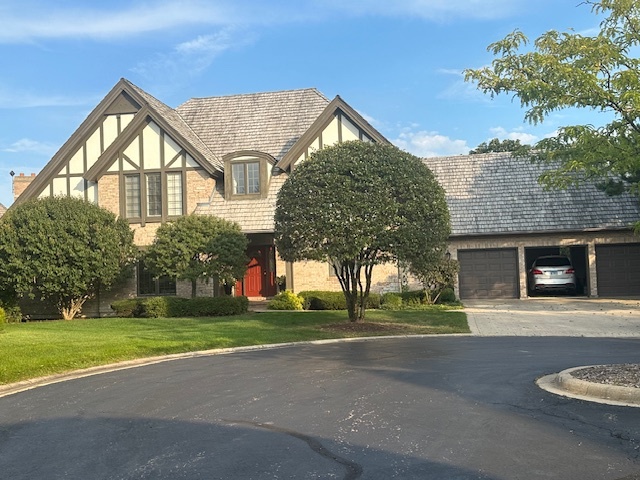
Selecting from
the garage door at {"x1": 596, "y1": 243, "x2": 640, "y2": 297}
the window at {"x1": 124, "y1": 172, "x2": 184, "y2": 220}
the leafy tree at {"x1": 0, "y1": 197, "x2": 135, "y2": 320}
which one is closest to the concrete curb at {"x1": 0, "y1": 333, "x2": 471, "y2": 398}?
the leafy tree at {"x1": 0, "y1": 197, "x2": 135, "y2": 320}

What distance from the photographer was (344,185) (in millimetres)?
17156

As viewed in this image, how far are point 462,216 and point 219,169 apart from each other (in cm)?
1024

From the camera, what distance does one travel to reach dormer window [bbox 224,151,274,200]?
26.9 m

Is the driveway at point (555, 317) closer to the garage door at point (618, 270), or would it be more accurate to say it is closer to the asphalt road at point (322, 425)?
the garage door at point (618, 270)

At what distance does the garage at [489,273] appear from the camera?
27.2 m

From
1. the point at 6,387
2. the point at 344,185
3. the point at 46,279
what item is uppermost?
the point at 344,185

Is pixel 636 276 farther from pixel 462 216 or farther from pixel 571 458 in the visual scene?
pixel 571 458

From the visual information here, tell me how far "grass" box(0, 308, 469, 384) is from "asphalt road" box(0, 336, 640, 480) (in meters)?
1.74

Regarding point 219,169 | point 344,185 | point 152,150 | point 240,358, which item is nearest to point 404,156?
point 344,185

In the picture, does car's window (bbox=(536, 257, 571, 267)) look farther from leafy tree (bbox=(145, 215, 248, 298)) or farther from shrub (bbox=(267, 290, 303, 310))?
leafy tree (bbox=(145, 215, 248, 298))

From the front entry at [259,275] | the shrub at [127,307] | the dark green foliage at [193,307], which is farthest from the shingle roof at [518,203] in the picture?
the shrub at [127,307]

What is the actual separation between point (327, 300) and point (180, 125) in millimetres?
10570

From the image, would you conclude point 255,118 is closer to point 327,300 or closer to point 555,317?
point 327,300

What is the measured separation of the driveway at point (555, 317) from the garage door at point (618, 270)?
1261 millimetres
